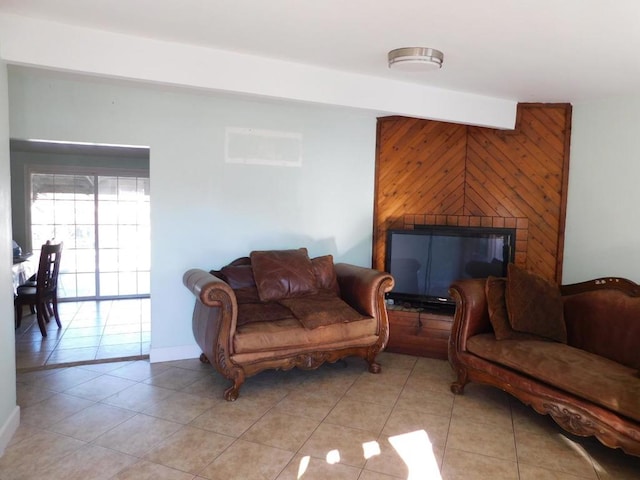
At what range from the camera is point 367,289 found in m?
3.38

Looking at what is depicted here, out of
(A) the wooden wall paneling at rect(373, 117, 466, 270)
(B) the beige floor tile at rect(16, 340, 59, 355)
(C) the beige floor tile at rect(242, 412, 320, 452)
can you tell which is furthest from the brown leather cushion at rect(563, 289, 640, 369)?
(B) the beige floor tile at rect(16, 340, 59, 355)

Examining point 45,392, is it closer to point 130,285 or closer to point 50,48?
point 50,48

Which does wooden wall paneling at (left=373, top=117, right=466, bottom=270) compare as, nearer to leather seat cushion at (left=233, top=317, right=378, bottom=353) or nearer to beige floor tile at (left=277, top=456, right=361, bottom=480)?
leather seat cushion at (left=233, top=317, right=378, bottom=353)

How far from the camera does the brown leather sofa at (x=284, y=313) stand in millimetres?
2873

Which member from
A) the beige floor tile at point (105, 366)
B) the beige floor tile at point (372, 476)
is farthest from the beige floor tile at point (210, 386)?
the beige floor tile at point (372, 476)

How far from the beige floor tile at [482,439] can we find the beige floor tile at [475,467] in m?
0.04

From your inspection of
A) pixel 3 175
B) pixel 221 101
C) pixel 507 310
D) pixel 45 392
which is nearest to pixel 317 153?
pixel 221 101

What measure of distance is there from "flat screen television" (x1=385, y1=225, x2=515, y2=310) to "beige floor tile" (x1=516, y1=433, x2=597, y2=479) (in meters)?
1.49

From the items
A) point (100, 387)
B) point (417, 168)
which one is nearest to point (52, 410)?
point (100, 387)

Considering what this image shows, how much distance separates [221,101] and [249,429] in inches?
100

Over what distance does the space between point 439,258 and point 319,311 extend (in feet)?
4.43

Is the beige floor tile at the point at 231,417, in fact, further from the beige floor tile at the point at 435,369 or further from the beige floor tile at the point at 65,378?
the beige floor tile at the point at 435,369

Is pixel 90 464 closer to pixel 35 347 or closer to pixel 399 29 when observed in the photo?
pixel 35 347

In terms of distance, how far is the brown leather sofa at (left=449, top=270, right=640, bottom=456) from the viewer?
2.17 m
